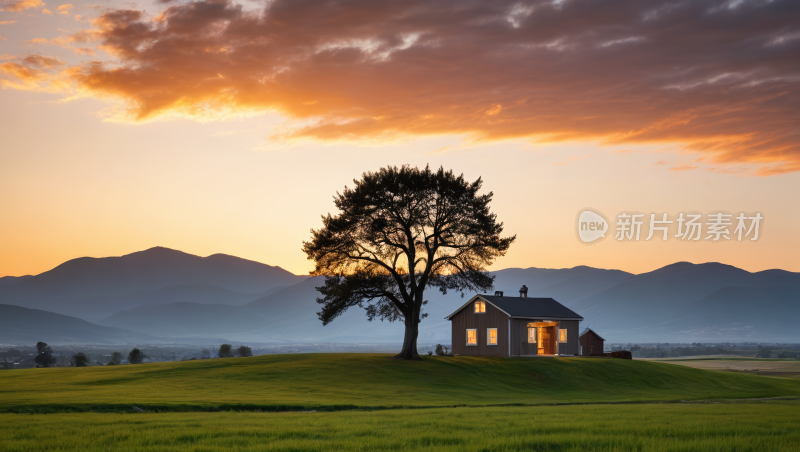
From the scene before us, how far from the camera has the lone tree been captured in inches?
2015

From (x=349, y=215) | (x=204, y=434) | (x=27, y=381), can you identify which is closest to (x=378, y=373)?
(x=349, y=215)

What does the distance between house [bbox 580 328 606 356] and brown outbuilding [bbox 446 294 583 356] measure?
368 inches

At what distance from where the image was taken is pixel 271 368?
45.8 metres

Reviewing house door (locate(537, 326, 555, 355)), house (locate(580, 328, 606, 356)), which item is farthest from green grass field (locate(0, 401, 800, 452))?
house (locate(580, 328, 606, 356))

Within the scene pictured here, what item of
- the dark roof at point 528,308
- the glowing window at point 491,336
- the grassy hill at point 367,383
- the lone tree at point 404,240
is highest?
the lone tree at point 404,240

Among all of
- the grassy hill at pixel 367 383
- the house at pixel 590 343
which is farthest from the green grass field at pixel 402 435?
the house at pixel 590 343

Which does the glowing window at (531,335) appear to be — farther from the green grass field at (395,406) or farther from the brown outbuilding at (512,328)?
the green grass field at (395,406)

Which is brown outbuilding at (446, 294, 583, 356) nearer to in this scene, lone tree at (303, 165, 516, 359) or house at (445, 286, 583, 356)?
house at (445, 286, 583, 356)

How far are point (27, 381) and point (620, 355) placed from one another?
54.9 meters

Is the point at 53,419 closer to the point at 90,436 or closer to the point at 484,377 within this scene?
the point at 90,436

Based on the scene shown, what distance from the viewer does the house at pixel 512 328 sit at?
204ft

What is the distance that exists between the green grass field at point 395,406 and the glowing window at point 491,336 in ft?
26.2

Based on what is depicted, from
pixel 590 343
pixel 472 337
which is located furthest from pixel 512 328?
pixel 590 343

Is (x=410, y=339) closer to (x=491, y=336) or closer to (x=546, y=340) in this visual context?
(x=491, y=336)
